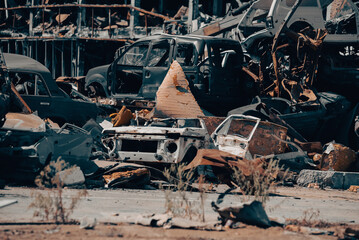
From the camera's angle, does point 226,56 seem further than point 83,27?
No

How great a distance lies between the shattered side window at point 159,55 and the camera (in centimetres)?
1485

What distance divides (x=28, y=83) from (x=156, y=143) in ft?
12.8

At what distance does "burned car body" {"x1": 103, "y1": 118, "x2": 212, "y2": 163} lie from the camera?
33.4 ft

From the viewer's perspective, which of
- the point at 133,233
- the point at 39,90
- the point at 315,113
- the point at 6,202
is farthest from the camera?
the point at 315,113

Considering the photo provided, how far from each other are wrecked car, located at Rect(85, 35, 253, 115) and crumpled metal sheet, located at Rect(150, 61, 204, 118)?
382mm

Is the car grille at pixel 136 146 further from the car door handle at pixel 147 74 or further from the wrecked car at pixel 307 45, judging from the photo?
the wrecked car at pixel 307 45

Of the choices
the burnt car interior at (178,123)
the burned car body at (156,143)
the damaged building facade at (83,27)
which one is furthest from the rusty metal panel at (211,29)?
the burned car body at (156,143)

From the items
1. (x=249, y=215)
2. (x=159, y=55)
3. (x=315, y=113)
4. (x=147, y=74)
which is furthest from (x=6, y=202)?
(x=315, y=113)

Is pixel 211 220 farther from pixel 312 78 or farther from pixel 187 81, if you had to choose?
pixel 312 78

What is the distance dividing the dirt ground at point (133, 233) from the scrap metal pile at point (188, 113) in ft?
10.8

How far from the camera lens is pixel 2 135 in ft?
29.8

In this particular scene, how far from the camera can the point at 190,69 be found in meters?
14.2

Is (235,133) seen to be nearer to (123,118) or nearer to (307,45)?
(123,118)

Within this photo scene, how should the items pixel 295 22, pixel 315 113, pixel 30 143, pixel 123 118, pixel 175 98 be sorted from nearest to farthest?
1. pixel 30 143
2. pixel 175 98
3. pixel 123 118
4. pixel 315 113
5. pixel 295 22
